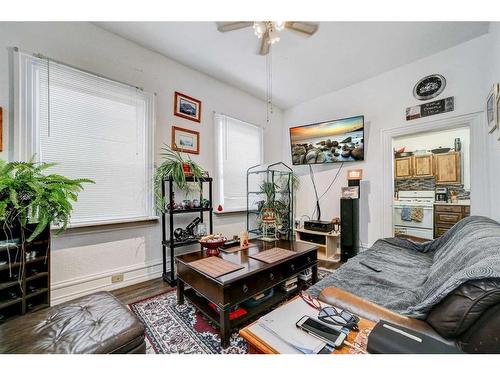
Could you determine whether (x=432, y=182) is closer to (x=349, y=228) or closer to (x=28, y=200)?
(x=349, y=228)

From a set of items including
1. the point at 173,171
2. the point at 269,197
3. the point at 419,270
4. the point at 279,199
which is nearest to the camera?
the point at 419,270

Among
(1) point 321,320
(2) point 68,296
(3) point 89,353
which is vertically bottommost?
(2) point 68,296

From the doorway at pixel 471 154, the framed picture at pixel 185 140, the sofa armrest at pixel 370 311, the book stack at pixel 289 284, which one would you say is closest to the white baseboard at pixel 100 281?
the framed picture at pixel 185 140

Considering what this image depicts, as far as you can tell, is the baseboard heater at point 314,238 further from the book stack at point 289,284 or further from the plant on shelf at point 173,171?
the plant on shelf at point 173,171

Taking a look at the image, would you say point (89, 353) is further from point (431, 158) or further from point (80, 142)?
point (431, 158)

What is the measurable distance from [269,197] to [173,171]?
5.34ft

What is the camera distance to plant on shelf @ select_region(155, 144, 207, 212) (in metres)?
2.54

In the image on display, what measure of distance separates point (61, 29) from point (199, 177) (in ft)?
6.57

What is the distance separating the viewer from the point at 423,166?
489cm

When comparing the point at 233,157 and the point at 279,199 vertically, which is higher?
the point at 233,157

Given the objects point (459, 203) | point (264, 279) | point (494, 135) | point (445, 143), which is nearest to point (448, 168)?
point (445, 143)

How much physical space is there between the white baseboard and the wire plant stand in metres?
1.58

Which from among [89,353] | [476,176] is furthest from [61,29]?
[476,176]

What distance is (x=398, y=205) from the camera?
528cm
